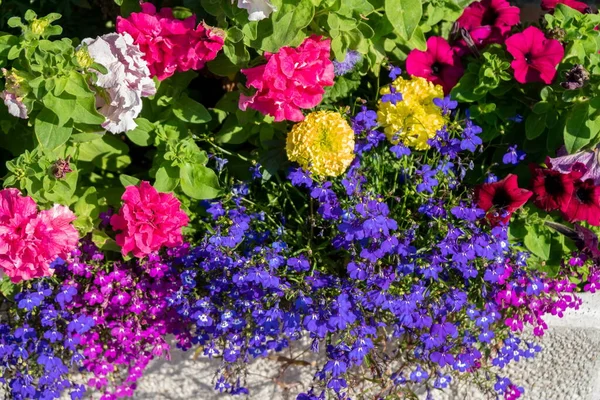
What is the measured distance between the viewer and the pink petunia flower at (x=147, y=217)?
157 cm

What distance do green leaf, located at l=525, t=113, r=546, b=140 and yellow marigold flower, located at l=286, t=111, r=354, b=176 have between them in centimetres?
41

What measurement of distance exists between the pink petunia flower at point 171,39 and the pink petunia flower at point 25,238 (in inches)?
16.3

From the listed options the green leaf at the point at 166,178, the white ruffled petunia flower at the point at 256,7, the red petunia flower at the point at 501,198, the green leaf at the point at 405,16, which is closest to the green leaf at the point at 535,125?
the red petunia flower at the point at 501,198

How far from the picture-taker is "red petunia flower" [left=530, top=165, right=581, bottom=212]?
1.58 m

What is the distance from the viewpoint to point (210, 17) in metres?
1.70

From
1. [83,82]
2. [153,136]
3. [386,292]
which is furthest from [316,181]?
[83,82]

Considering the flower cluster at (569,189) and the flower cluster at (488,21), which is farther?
the flower cluster at (488,21)

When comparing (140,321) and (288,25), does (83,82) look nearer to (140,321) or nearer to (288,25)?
(288,25)

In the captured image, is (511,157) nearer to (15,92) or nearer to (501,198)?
(501,198)

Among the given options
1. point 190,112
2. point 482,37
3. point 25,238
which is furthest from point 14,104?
point 482,37

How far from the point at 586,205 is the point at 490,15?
1.86ft

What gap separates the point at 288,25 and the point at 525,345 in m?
1.02

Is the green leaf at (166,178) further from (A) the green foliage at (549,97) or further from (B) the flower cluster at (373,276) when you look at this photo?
(A) the green foliage at (549,97)

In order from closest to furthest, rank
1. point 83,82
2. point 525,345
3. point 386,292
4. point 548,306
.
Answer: point 83,82 → point 386,292 → point 548,306 → point 525,345
